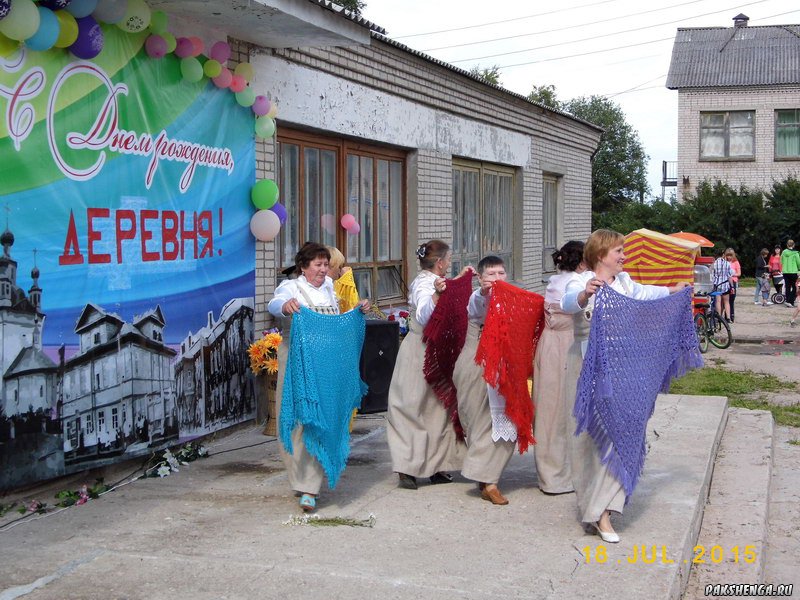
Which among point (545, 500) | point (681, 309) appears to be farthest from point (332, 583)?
point (681, 309)

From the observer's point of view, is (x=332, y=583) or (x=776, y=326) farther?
(x=776, y=326)

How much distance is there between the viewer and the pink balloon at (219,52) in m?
7.71

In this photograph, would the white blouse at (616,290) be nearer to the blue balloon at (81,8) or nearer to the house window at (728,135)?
the blue balloon at (81,8)

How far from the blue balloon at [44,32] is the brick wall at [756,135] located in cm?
3591

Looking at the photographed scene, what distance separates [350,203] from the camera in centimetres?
1060

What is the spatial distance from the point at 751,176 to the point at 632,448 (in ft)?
119

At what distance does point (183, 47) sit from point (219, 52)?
444 millimetres

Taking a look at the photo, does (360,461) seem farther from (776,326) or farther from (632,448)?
(776,326)

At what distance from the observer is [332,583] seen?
4.69 meters

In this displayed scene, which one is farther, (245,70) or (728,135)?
(728,135)

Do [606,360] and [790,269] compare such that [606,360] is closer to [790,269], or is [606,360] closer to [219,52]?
[219,52]

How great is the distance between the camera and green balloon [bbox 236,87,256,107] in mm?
8109

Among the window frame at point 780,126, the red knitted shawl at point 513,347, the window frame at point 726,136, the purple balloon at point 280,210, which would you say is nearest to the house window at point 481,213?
the purple balloon at point 280,210

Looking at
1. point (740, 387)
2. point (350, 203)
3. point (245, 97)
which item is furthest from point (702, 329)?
point (245, 97)
